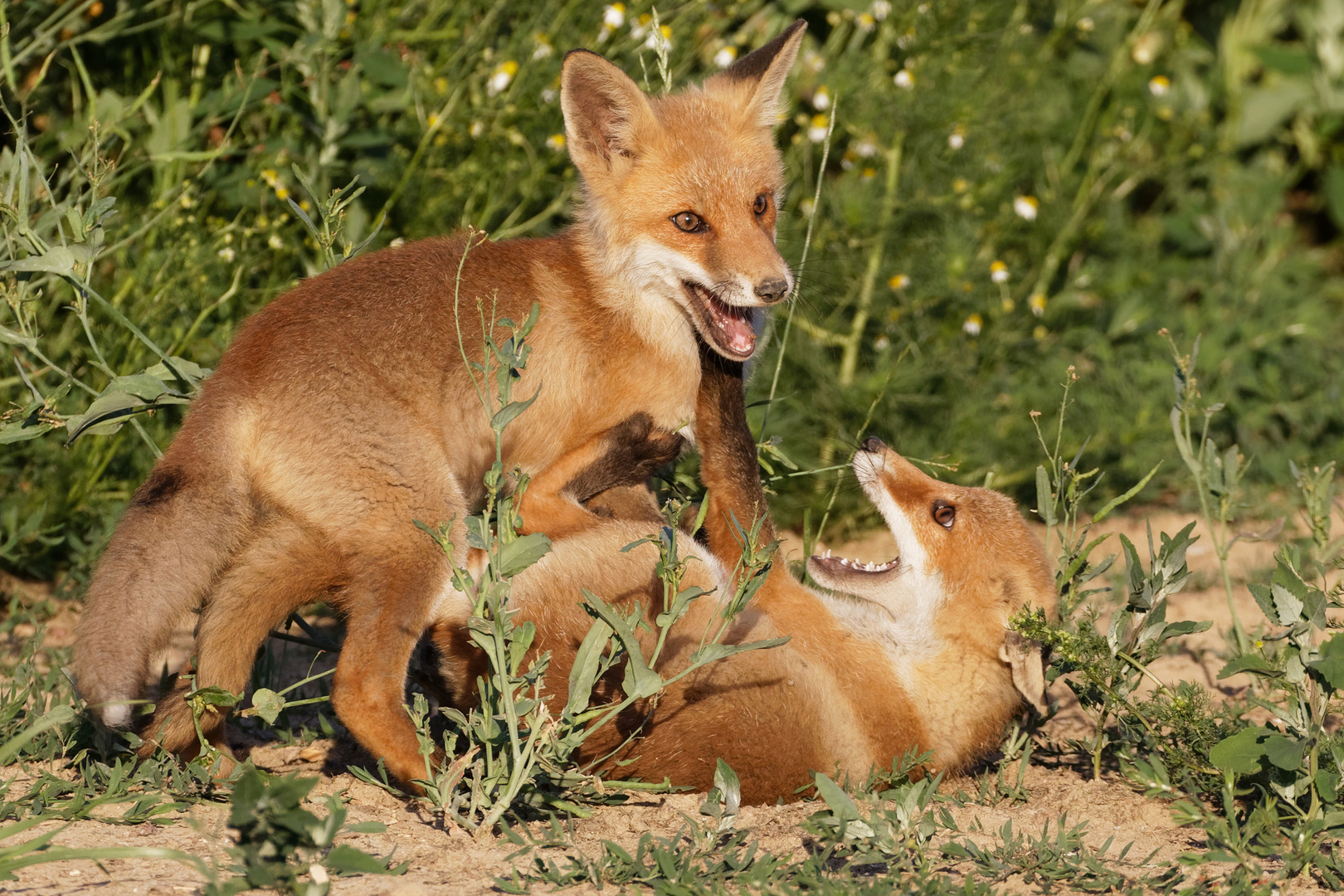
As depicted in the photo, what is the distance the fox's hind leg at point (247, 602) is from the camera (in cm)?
335

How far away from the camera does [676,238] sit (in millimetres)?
4027

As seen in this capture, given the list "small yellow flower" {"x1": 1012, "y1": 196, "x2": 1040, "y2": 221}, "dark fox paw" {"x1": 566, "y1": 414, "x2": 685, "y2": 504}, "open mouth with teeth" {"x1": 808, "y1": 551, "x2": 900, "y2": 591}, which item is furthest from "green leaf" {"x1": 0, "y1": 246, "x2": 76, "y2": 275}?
"small yellow flower" {"x1": 1012, "y1": 196, "x2": 1040, "y2": 221}

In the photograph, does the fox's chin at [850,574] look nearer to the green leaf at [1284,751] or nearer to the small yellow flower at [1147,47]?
the green leaf at [1284,751]

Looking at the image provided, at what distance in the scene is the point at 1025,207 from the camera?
20.6 feet

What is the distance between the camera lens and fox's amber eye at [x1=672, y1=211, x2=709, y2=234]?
4043 millimetres

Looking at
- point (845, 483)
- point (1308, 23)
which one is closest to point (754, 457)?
point (845, 483)

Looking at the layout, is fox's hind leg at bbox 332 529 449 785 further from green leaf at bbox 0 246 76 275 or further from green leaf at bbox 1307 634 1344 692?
green leaf at bbox 1307 634 1344 692

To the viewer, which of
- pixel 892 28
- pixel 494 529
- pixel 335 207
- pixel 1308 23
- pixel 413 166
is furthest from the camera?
pixel 1308 23

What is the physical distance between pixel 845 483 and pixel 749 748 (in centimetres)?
245

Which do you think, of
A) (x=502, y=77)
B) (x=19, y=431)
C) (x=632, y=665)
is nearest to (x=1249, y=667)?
(x=632, y=665)

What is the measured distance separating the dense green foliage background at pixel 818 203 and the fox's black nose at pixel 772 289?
852 millimetres

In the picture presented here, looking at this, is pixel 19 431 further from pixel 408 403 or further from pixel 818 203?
pixel 818 203

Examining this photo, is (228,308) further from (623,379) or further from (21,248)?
(623,379)

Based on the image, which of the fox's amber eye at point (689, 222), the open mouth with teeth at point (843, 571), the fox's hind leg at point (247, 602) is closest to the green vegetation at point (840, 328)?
the fox's hind leg at point (247, 602)
